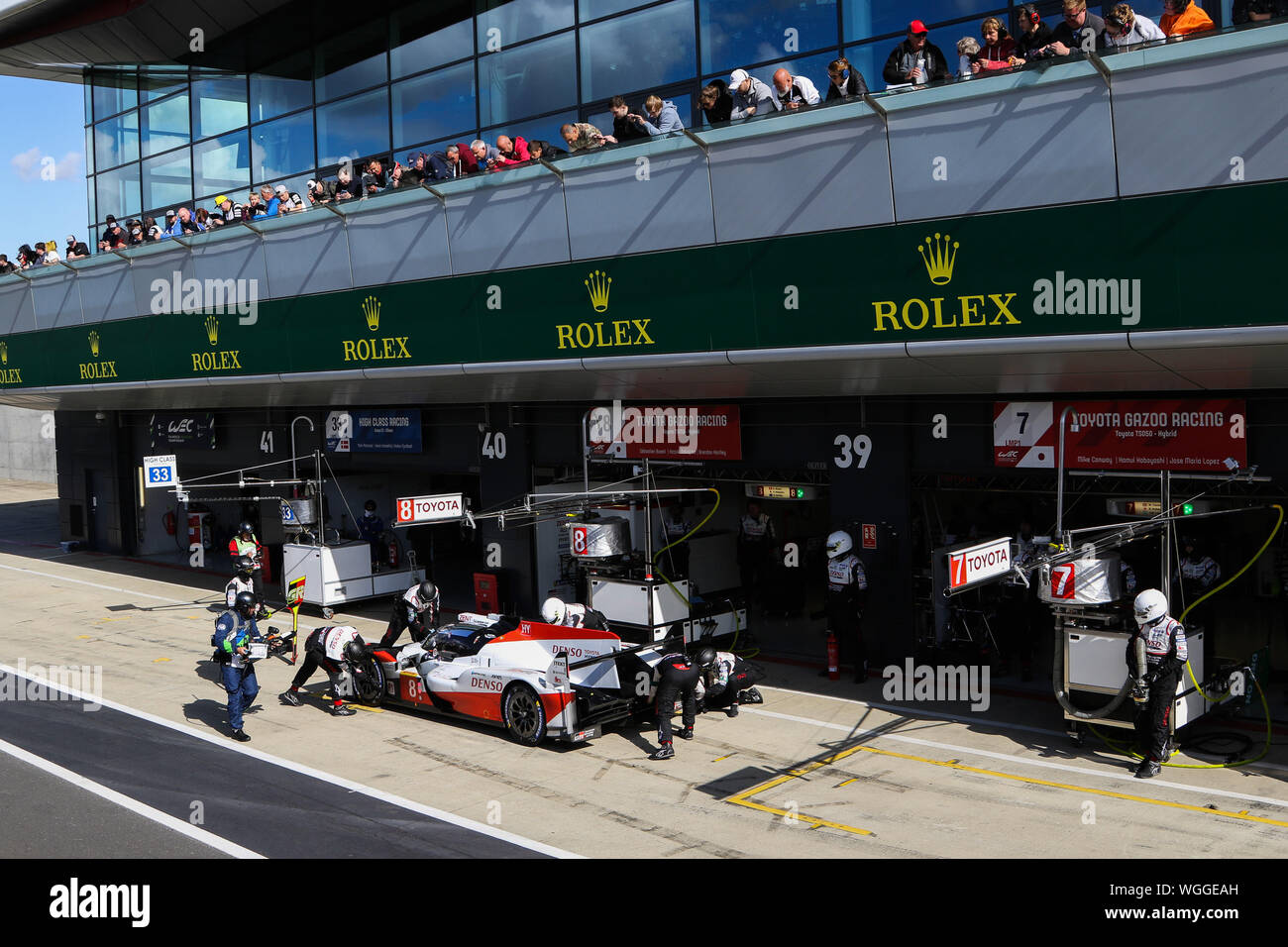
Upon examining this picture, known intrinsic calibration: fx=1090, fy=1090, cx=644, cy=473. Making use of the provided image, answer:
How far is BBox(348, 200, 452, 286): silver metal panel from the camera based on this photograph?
57.3 feet

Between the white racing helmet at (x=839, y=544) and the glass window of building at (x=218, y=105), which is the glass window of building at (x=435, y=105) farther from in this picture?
the white racing helmet at (x=839, y=544)

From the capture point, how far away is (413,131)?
76.0 ft

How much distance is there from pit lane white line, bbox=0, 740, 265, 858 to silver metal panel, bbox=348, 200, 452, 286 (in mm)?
9037

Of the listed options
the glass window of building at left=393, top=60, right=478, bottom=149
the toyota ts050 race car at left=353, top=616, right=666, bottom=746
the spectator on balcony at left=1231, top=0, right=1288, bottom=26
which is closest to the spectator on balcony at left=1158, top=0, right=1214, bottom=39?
the spectator on balcony at left=1231, top=0, right=1288, bottom=26

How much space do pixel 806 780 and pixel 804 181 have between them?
686 centimetres

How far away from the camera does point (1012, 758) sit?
11.9 meters

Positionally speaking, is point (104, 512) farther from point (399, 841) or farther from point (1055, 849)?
point (1055, 849)

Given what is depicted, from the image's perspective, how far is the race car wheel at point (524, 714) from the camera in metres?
12.8

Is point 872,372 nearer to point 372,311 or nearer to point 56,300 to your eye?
point 372,311

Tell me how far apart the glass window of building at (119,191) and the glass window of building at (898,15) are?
22715 millimetres

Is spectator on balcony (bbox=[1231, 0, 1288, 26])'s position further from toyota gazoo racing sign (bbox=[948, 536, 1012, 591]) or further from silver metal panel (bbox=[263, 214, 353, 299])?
silver metal panel (bbox=[263, 214, 353, 299])

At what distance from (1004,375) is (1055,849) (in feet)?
18.5

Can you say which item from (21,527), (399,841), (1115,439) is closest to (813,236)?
(1115,439)
